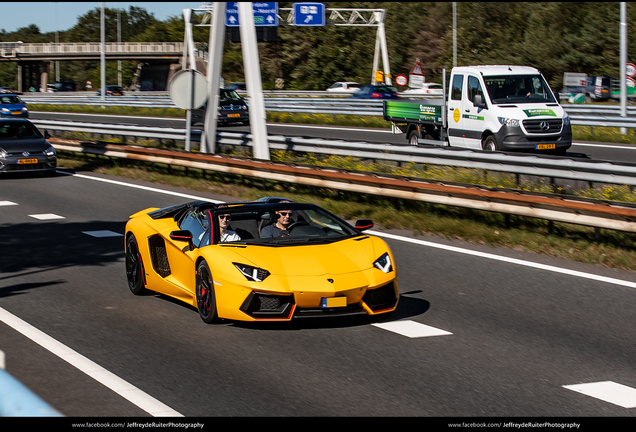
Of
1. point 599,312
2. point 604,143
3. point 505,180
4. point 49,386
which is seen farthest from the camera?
point 604,143

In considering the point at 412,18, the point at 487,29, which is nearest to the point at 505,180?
the point at 487,29

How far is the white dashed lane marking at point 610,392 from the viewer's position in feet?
18.5

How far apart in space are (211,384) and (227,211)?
9.30 feet

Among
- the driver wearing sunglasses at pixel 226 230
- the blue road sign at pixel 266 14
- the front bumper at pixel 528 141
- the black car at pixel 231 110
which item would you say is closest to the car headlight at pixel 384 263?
the driver wearing sunglasses at pixel 226 230

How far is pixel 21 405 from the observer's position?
2607 millimetres

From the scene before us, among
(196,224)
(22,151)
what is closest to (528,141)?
(196,224)

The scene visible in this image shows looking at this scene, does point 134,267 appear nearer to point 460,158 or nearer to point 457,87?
point 460,158

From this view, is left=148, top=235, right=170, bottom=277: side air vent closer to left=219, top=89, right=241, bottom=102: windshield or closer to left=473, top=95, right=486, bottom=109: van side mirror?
left=473, top=95, right=486, bottom=109: van side mirror

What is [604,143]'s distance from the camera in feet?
85.1

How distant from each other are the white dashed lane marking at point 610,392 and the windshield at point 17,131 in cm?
1949

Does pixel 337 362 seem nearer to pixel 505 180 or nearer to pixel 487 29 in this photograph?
pixel 505 180

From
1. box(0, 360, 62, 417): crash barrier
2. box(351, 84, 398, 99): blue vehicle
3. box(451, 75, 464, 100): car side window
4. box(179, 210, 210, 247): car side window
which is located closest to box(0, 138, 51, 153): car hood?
box(451, 75, 464, 100): car side window

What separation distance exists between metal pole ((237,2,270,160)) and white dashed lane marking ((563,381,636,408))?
14.1 meters

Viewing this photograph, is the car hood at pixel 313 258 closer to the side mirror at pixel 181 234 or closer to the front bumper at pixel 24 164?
the side mirror at pixel 181 234
